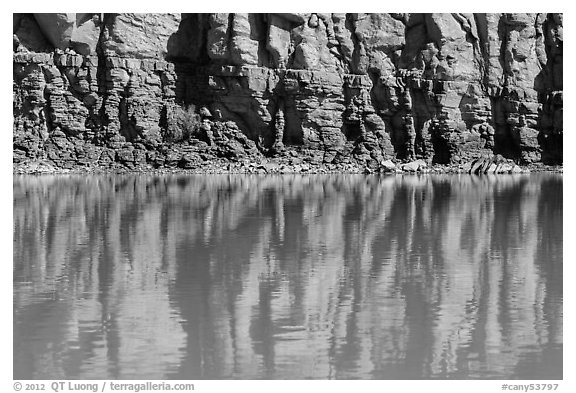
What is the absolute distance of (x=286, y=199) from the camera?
27922mm

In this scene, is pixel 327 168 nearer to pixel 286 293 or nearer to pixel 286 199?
pixel 286 199

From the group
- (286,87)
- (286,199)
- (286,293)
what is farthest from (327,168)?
(286,293)

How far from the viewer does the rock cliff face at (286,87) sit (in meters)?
45.3

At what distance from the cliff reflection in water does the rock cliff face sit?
74.6ft

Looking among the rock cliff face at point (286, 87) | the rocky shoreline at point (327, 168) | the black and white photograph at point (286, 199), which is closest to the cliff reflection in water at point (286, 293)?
the black and white photograph at point (286, 199)

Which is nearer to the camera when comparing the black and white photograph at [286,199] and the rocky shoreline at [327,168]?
the black and white photograph at [286,199]

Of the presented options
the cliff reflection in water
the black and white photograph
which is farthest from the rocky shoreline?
the cliff reflection in water

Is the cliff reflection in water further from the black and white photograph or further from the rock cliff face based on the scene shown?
the rock cliff face

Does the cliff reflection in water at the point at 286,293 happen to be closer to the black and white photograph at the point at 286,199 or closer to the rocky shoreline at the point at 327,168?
the black and white photograph at the point at 286,199

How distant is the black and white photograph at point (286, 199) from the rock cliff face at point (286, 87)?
0.11 meters

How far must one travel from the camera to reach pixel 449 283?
12711mm

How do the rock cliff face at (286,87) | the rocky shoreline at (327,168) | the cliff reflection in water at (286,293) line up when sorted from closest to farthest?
1. the cliff reflection in water at (286,293)
2. the rocky shoreline at (327,168)
3. the rock cliff face at (286,87)
